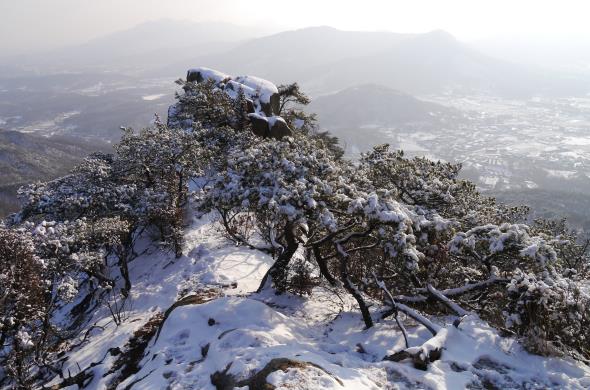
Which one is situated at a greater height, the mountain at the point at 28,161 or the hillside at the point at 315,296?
the hillside at the point at 315,296

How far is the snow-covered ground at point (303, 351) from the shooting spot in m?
8.27

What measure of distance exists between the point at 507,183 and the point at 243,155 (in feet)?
664

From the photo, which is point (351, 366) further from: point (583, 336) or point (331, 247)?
point (331, 247)

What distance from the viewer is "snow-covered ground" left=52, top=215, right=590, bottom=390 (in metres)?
8.27

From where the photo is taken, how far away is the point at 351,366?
8969mm

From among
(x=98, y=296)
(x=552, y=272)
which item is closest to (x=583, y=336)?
(x=552, y=272)

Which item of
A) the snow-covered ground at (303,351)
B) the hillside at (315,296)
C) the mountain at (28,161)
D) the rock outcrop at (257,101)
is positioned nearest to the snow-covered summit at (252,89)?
the rock outcrop at (257,101)

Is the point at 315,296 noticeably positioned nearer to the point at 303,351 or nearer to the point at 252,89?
the point at 303,351

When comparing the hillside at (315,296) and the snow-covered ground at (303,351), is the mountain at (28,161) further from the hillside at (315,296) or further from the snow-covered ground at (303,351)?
the snow-covered ground at (303,351)

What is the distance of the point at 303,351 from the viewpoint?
8.95 meters

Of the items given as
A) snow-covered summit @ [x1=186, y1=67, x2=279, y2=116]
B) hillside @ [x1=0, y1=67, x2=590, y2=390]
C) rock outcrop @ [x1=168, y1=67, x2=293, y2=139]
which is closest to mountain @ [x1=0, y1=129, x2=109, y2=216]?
snow-covered summit @ [x1=186, y1=67, x2=279, y2=116]

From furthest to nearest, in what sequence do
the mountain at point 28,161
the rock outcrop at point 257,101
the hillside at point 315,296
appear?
the mountain at point 28,161, the rock outcrop at point 257,101, the hillside at point 315,296

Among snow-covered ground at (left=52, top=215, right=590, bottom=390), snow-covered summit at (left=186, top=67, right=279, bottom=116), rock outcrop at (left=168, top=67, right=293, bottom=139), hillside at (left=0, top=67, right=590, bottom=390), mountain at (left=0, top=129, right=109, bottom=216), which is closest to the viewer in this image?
snow-covered ground at (left=52, top=215, right=590, bottom=390)

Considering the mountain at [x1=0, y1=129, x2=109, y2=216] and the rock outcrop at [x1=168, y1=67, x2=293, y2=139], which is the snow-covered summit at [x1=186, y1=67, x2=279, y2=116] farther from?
the mountain at [x1=0, y1=129, x2=109, y2=216]
